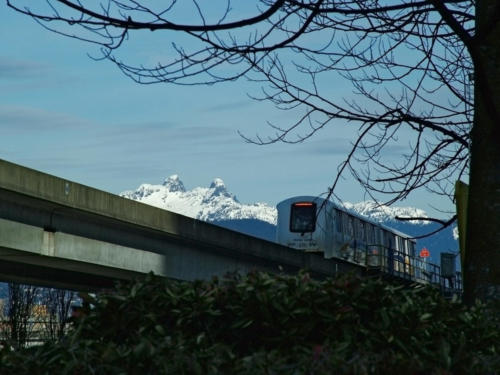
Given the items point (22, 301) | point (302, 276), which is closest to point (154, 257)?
point (22, 301)

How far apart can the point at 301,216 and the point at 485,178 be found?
1516 inches

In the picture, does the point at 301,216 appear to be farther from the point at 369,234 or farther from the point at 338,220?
the point at 369,234

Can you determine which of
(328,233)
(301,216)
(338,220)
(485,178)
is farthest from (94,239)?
(338,220)

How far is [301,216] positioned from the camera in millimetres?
47125

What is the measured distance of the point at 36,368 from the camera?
5.49 meters

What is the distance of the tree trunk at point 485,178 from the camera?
858cm

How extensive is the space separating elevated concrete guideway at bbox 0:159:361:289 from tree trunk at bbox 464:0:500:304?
40.9ft

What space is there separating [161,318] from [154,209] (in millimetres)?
20201

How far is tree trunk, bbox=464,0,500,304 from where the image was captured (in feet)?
28.1

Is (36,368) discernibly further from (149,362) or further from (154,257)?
(154,257)

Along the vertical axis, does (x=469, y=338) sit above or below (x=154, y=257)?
below

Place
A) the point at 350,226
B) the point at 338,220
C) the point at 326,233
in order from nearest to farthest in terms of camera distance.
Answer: the point at 326,233 → the point at 338,220 → the point at 350,226

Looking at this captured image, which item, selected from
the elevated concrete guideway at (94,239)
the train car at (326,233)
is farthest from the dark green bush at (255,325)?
the train car at (326,233)

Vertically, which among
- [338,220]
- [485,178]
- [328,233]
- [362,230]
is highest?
[362,230]
